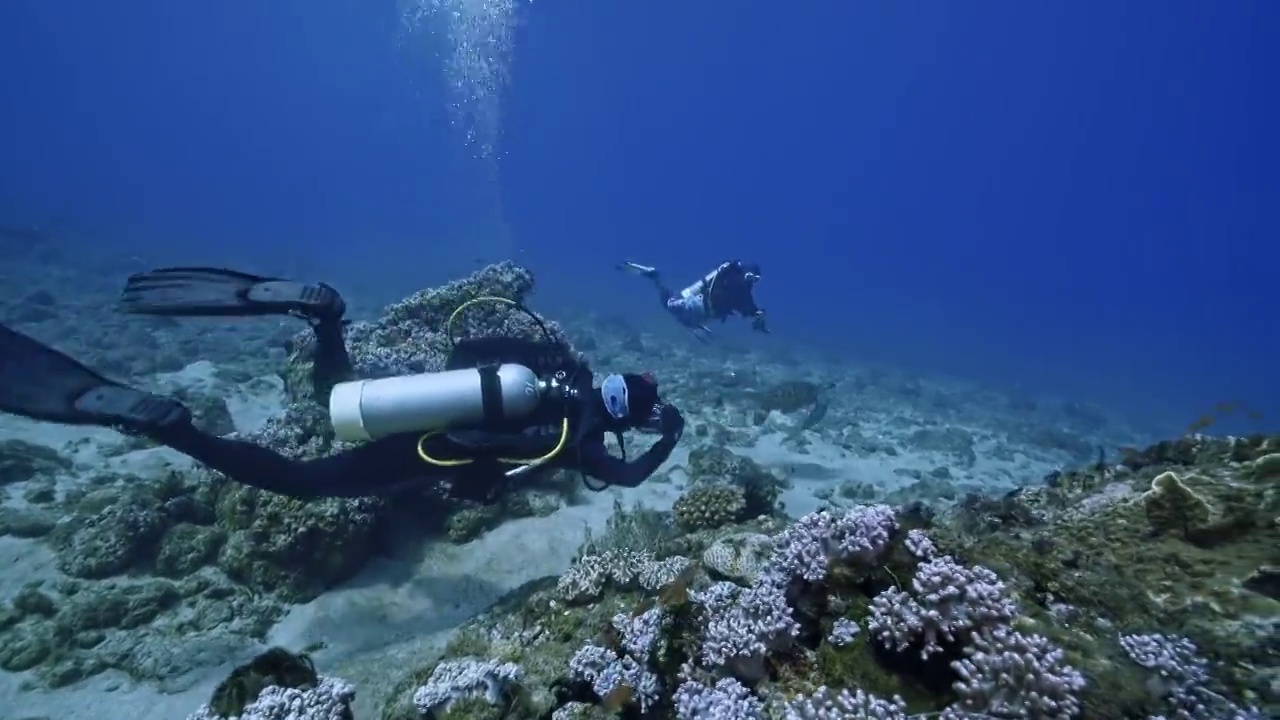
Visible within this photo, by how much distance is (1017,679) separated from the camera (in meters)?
2.52

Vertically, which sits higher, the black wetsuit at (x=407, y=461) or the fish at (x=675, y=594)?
the black wetsuit at (x=407, y=461)

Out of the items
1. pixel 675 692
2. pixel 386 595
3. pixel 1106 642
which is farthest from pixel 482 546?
pixel 1106 642

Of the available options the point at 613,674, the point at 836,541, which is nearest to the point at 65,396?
the point at 613,674

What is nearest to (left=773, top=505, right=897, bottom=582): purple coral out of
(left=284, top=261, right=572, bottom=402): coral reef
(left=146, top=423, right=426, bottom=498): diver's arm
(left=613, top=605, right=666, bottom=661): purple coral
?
(left=613, top=605, right=666, bottom=661): purple coral

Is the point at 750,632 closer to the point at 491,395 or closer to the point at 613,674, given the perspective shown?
the point at 613,674

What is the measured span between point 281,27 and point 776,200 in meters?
135

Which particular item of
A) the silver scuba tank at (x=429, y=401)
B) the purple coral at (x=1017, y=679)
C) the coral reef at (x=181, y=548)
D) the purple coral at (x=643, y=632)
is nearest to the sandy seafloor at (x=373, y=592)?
the coral reef at (x=181, y=548)

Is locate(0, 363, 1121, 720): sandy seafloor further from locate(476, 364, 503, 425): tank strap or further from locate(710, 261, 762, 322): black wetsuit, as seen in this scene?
locate(710, 261, 762, 322): black wetsuit

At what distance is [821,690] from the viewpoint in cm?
276

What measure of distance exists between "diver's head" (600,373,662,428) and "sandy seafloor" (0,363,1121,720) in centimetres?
201

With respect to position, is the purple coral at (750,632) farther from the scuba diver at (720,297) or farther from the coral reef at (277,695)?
the scuba diver at (720,297)

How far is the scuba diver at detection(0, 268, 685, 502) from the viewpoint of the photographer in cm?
598

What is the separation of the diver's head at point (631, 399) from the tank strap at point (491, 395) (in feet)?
3.14

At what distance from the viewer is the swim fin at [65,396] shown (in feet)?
20.2
